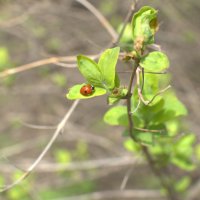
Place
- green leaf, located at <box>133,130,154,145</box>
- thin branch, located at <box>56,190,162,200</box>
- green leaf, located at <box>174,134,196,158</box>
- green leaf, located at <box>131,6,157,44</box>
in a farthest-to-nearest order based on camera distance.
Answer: thin branch, located at <box>56,190,162,200</box> → green leaf, located at <box>174,134,196,158</box> → green leaf, located at <box>133,130,154,145</box> → green leaf, located at <box>131,6,157,44</box>

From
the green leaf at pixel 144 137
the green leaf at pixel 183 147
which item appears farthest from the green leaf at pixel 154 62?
the green leaf at pixel 183 147

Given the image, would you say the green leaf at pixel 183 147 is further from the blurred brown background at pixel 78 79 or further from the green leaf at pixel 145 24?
the blurred brown background at pixel 78 79

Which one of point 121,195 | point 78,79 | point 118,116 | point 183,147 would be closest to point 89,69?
point 118,116

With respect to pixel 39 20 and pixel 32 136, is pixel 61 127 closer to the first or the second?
pixel 39 20

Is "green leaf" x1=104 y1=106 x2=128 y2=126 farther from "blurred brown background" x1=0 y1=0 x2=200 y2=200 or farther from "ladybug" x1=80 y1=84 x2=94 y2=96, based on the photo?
"blurred brown background" x1=0 y1=0 x2=200 y2=200

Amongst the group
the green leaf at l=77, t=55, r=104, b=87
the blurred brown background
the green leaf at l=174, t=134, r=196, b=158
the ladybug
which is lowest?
the ladybug

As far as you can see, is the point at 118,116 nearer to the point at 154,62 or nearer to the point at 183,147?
the point at 154,62

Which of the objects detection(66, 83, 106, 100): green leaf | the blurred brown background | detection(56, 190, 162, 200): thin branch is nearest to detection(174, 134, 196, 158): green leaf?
detection(56, 190, 162, 200): thin branch
